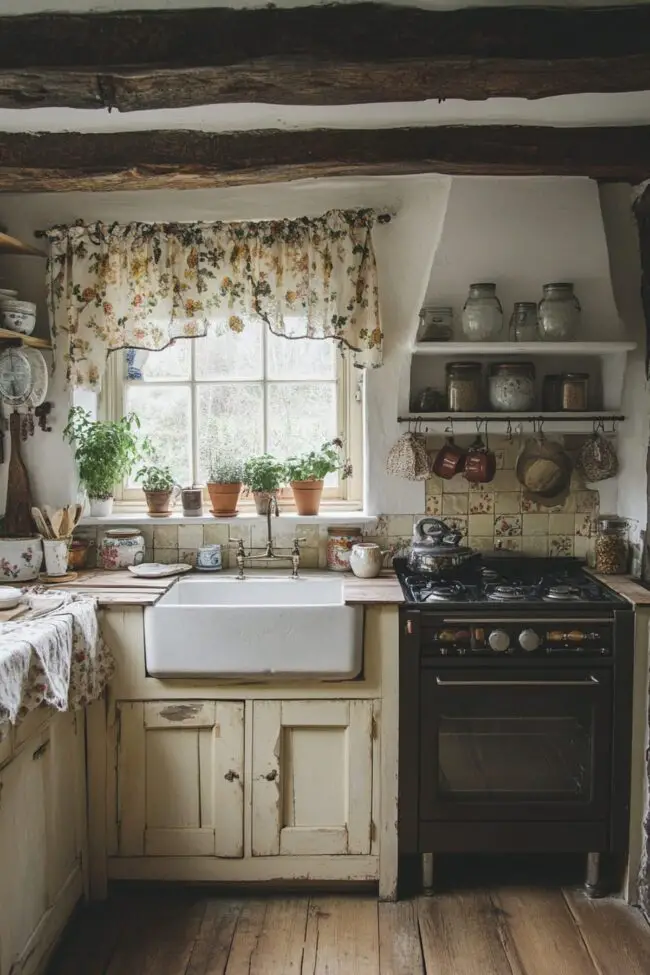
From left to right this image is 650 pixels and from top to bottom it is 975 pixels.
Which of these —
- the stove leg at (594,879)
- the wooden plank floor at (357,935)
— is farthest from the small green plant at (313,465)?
the stove leg at (594,879)

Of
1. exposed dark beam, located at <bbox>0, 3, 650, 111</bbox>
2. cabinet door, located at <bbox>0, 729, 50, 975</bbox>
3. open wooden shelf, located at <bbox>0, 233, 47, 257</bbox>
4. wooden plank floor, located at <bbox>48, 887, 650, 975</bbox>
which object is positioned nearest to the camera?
exposed dark beam, located at <bbox>0, 3, 650, 111</bbox>

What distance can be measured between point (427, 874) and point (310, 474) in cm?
141

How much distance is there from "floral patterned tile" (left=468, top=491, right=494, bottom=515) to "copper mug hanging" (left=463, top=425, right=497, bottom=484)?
101 millimetres

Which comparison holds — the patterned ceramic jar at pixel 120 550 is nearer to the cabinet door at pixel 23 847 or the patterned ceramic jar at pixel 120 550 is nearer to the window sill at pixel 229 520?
the window sill at pixel 229 520

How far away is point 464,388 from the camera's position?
114 inches

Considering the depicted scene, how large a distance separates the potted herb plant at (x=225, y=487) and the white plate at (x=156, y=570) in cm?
25

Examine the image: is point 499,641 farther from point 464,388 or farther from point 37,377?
point 37,377

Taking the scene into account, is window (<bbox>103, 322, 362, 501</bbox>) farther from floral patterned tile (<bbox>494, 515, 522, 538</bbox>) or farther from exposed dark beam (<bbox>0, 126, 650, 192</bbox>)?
exposed dark beam (<bbox>0, 126, 650, 192</bbox>)

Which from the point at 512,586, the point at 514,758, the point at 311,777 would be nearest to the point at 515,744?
the point at 514,758

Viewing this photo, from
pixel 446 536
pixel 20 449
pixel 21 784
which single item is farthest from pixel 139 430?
pixel 21 784

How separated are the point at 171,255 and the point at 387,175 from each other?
82 cm

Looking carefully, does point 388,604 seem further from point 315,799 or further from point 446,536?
point 315,799

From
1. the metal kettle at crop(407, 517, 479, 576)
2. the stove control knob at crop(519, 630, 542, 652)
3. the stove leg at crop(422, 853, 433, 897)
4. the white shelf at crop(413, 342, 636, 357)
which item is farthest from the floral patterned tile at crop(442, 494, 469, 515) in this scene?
the stove leg at crop(422, 853, 433, 897)

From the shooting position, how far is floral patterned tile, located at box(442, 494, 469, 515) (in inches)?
121
